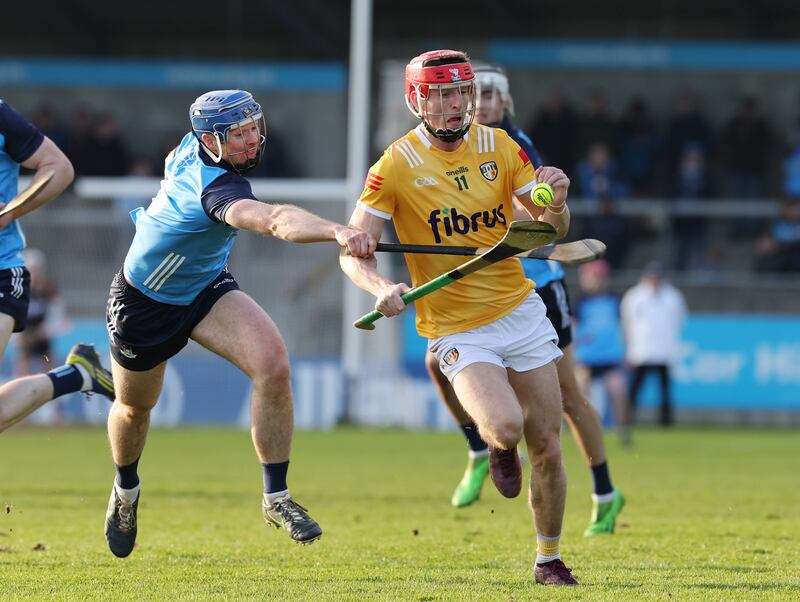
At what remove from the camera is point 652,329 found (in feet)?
56.3

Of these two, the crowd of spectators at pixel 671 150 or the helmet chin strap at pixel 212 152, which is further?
the crowd of spectators at pixel 671 150

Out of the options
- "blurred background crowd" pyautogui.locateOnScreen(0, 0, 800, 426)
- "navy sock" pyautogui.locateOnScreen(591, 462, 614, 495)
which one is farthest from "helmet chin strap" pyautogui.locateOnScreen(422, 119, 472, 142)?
"blurred background crowd" pyautogui.locateOnScreen(0, 0, 800, 426)

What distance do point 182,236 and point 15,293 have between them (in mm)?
1304

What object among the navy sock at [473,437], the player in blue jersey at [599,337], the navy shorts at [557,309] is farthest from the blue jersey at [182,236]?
the player in blue jersey at [599,337]

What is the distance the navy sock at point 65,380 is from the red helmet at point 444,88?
2807 mm

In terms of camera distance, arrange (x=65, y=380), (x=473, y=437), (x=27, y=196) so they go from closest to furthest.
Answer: (x=27, y=196)
(x=65, y=380)
(x=473, y=437)

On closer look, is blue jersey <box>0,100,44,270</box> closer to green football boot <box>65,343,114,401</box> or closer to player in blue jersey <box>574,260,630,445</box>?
green football boot <box>65,343,114,401</box>

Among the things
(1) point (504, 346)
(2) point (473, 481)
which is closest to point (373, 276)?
(1) point (504, 346)

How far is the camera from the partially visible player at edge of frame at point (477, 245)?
6098 millimetres

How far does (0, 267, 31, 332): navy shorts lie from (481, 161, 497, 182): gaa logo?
2.56 m

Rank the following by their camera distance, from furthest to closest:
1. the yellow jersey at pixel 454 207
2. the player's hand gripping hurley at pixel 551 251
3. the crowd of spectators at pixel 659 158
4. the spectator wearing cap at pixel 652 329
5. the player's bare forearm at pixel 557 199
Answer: the crowd of spectators at pixel 659 158 → the spectator wearing cap at pixel 652 329 → the yellow jersey at pixel 454 207 → the player's bare forearm at pixel 557 199 → the player's hand gripping hurley at pixel 551 251

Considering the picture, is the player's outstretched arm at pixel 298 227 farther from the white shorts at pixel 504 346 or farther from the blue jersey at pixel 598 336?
the blue jersey at pixel 598 336

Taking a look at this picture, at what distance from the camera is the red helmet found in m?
6.18

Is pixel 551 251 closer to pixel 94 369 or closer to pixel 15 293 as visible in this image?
pixel 15 293
